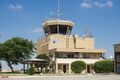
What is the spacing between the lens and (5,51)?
68938 mm

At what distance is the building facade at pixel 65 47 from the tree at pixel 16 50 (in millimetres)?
7166

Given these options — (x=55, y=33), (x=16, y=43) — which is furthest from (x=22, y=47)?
(x=55, y=33)

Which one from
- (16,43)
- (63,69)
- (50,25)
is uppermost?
(50,25)

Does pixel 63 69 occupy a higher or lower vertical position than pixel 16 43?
lower

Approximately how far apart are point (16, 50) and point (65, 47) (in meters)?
14.4

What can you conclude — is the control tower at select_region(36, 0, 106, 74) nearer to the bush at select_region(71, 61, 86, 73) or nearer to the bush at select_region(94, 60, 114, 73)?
the bush at select_region(71, 61, 86, 73)

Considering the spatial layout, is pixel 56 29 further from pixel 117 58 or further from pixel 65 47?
pixel 117 58

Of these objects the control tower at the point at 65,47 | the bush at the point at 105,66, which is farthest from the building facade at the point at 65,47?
the bush at the point at 105,66

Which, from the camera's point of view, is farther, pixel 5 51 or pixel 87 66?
pixel 87 66

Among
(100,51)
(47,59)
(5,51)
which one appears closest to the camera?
(5,51)

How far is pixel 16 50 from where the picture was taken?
68750 mm

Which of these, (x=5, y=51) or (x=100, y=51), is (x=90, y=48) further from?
(x=5, y=51)

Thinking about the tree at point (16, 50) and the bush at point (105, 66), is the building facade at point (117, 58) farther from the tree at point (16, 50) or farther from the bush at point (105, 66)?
the tree at point (16, 50)

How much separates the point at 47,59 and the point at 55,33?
34.3 feet
